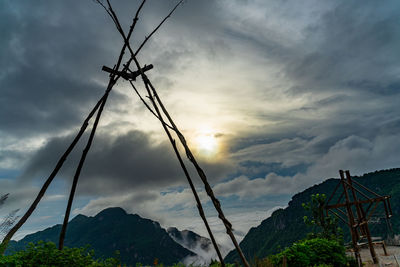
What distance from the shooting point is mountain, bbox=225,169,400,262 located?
115m

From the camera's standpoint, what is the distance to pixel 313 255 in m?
11.4

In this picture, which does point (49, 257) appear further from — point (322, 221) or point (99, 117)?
point (322, 221)

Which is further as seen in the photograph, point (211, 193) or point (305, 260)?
point (305, 260)

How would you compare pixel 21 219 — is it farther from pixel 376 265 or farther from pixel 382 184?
pixel 382 184

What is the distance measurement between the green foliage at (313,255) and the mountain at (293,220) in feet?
301

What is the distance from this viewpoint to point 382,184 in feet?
402

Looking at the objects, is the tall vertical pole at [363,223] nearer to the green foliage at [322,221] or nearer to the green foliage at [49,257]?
the green foliage at [322,221]

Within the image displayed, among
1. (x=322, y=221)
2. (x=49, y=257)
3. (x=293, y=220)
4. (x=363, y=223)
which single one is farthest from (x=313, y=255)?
(x=293, y=220)

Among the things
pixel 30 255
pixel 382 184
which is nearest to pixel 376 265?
pixel 30 255

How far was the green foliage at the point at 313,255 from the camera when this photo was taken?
35.2 feet

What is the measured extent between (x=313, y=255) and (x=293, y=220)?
137732 mm

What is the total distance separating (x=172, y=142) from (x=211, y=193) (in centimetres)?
144

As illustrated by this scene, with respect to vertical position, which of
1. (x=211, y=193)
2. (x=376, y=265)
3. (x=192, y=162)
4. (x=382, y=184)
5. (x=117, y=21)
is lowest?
(x=376, y=265)

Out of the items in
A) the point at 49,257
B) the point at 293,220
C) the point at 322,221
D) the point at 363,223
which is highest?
the point at 293,220
